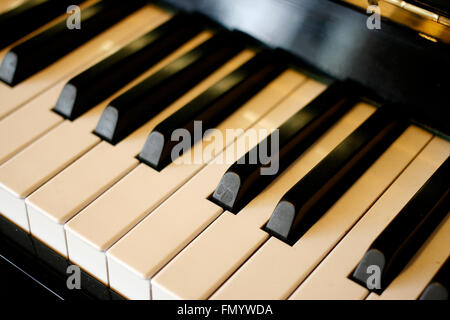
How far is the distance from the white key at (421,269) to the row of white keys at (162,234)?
15.2 inches

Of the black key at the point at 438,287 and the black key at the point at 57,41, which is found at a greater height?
the black key at the point at 438,287

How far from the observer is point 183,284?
119cm

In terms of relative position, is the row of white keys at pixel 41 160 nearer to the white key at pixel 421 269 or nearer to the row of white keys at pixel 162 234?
the row of white keys at pixel 162 234

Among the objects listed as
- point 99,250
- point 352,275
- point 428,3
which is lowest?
point 99,250

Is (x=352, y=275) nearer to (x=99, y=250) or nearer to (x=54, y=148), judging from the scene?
(x=99, y=250)

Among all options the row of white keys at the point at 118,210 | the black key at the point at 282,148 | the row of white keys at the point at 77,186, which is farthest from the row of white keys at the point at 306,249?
the row of white keys at the point at 77,186

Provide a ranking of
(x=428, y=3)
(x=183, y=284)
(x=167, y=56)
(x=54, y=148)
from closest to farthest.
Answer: (x=183, y=284) < (x=428, y=3) < (x=54, y=148) < (x=167, y=56)

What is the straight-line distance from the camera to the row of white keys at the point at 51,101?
4.83 feet

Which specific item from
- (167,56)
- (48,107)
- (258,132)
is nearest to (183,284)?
(258,132)

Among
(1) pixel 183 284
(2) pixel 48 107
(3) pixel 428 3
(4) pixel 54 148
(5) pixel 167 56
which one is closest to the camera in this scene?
(1) pixel 183 284

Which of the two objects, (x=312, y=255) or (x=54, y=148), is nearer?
(x=312, y=255)

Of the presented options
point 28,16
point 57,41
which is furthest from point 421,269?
point 28,16

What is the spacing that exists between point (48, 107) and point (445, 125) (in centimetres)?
97

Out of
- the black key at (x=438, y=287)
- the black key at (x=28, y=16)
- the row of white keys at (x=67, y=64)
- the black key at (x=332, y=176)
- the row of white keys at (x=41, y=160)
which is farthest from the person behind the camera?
the black key at (x=28, y=16)
